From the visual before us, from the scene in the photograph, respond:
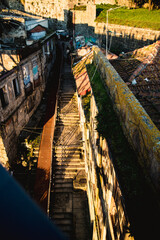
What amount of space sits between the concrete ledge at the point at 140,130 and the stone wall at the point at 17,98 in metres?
10.2

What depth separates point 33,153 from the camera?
17281mm

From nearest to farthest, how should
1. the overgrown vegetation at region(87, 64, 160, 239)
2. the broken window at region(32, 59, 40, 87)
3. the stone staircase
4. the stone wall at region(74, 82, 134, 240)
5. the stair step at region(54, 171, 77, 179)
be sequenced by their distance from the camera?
the overgrown vegetation at region(87, 64, 160, 239) → the stone wall at region(74, 82, 134, 240) → the stone staircase → the stair step at region(54, 171, 77, 179) → the broken window at region(32, 59, 40, 87)

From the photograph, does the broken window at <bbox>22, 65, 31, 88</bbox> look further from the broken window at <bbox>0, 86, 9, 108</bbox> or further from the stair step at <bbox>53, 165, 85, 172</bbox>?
the stair step at <bbox>53, 165, 85, 172</bbox>

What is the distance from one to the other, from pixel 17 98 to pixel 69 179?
8.00m

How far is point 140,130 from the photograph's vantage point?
→ 4.41 m

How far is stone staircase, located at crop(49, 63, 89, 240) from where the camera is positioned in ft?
41.3

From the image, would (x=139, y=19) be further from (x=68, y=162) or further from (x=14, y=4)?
(x=14, y=4)

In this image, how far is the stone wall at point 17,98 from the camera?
14312mm

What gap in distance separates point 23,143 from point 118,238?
14.4m

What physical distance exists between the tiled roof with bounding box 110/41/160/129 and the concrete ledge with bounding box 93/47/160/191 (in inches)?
29.3

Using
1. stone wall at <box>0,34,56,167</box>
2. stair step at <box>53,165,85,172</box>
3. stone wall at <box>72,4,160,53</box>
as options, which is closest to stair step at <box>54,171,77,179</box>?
stair step at <box>53,165,85,172</box>

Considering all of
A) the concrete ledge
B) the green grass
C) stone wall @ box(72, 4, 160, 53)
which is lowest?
the concrete ledge

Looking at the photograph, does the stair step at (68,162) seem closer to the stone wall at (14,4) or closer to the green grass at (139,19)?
the green grass at (139,19)

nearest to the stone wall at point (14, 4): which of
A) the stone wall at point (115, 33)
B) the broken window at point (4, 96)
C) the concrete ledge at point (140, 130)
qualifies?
the stone wall at point (115, 33)
